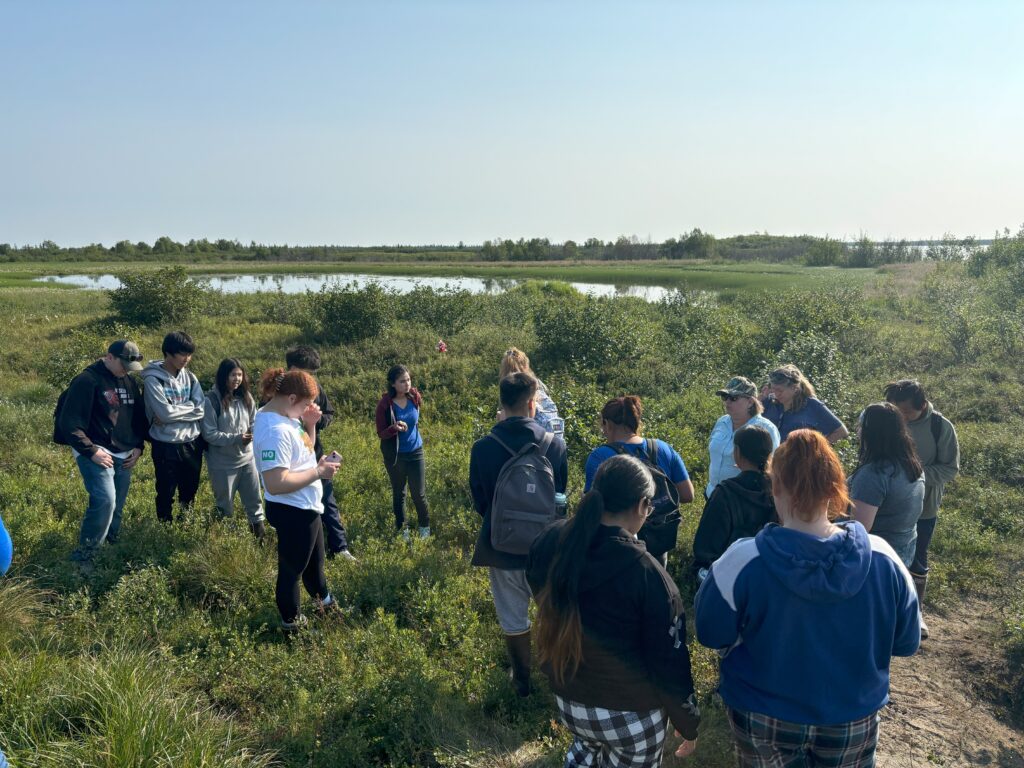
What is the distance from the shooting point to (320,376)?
41.2 feet

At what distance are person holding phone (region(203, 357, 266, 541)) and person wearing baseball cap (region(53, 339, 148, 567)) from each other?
631 millimetres

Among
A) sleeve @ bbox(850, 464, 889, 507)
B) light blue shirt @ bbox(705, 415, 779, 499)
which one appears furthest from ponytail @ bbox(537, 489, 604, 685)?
light blue shirt @ bbox(705, 415, 779, 499)

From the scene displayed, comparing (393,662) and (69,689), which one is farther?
(393,662)

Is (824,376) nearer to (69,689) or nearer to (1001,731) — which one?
(1001,731)

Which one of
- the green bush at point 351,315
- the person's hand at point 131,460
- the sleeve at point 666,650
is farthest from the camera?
the green bush at point 351,315

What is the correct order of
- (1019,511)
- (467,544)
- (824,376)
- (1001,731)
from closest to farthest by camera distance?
(1001,731), (467,544), (1019,511), (824,376)

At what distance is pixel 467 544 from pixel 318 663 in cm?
227

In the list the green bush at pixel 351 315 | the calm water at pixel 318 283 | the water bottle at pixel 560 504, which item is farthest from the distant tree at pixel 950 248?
the water bottle at pixel 560 504

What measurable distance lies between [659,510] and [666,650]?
4.66 feet

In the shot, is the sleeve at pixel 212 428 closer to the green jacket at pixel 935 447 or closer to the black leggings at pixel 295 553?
the black leggings at pixel 295 553

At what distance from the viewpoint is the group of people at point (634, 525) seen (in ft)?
6.85

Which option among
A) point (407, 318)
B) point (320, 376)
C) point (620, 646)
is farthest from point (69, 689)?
point (407, 318)

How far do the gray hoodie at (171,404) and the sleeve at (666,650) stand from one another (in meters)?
4.76

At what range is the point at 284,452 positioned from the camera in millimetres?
3766
